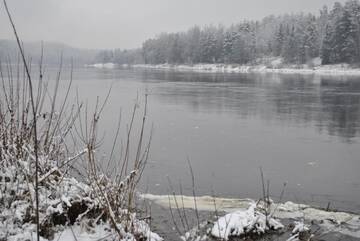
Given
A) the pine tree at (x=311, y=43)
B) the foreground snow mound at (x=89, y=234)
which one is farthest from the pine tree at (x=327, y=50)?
the foreground snow mound at (x=89, y=234)

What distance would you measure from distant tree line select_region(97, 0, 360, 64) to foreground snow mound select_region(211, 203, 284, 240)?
207ft

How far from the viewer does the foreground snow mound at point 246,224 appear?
5.51 meters

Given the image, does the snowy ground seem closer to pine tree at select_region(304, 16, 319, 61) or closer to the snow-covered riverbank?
the snow-covered riverbank

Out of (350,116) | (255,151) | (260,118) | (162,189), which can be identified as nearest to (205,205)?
(162,189)

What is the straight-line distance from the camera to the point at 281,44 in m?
84.8

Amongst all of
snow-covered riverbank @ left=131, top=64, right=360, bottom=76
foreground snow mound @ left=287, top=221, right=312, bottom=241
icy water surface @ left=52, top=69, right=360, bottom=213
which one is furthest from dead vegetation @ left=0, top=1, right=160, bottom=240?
snow-covered riverbank @ left=131, top=64, right=360, bottom=76

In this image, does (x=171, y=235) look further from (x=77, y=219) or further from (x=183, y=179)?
(x=183, y=179)

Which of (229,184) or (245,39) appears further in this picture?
A: (245,39)

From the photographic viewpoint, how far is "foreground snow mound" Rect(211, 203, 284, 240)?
5.51m

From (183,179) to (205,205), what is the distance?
1719 millimetres

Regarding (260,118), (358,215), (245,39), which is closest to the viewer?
(358,215)

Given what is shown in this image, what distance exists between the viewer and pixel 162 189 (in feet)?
26.1

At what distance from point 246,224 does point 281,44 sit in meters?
83.0

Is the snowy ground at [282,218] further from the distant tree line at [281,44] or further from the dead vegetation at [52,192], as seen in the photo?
the distant tree line at [281,44]
